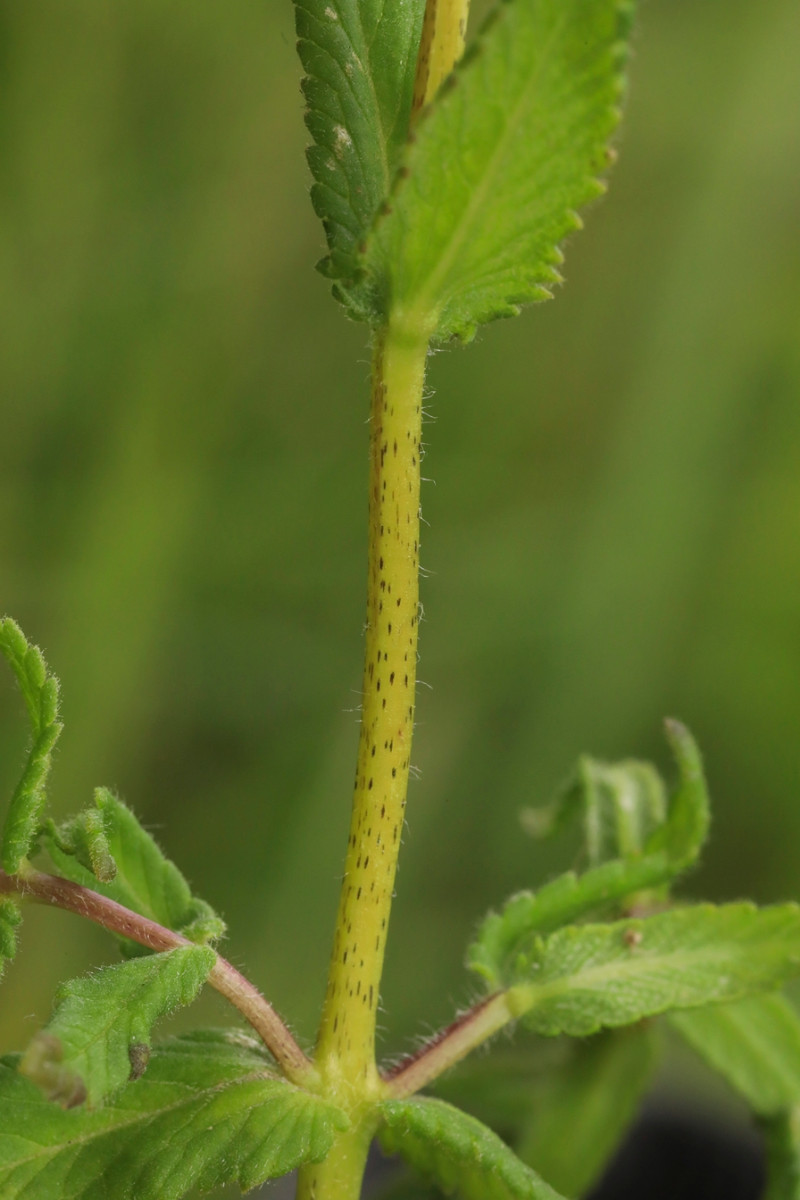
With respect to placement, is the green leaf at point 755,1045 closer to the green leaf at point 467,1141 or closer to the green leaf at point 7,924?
the green leaf at point 467,1141

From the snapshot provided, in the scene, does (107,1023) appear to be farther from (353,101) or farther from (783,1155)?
(783,1155)

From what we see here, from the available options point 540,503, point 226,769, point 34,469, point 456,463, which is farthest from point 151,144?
point 226,769

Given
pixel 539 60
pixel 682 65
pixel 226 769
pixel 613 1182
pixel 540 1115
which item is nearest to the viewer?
pixel 539 60

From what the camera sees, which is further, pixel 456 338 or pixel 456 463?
pixel 456 463

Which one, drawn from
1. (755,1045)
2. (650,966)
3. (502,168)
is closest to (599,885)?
(650,966)

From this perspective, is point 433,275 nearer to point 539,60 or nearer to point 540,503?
point 539,60

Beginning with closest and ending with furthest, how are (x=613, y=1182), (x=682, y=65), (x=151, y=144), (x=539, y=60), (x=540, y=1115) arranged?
(x=539, y=60) → (x=540, y=1115) → (x=613, y=1182) → (x=151, y=144) → (x=682, y=65)

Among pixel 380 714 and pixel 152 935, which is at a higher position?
pixel 380 714
